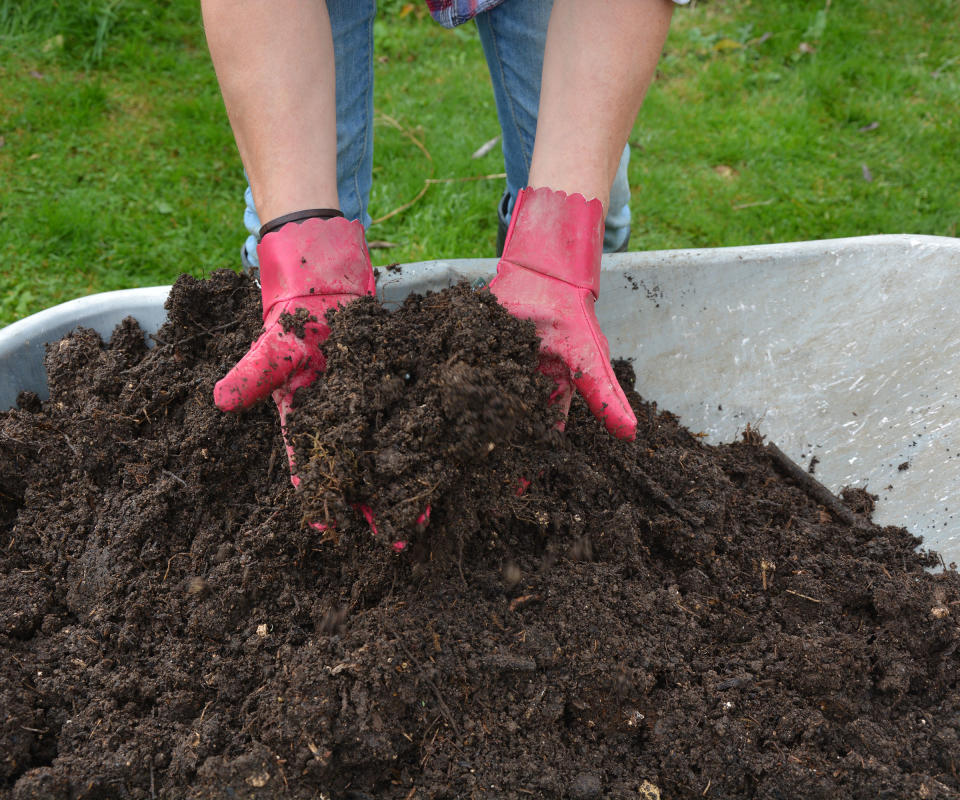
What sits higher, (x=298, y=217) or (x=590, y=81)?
(x=590, y=81)

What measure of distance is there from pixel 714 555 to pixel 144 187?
10.9 feet

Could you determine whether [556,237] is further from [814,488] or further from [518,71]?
[814,488]

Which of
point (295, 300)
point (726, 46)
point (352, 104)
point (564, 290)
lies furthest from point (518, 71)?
point (726, 46)

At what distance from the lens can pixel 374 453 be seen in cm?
139

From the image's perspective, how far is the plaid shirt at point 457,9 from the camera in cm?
216

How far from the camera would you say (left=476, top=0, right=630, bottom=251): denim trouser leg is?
225 cm

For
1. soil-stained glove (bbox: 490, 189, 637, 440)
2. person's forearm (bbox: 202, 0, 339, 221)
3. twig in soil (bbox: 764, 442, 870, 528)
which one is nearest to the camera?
soil-stained glove (bbox: 490, 189, 637, 440)

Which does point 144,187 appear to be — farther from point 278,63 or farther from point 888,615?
point 888,615

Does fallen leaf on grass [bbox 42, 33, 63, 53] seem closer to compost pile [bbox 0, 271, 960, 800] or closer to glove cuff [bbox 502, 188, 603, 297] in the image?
compost pile [bbox 0, 271, 960, 800]

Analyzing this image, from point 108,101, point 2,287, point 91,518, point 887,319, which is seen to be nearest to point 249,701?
point 91,518

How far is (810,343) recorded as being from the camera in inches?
90.0

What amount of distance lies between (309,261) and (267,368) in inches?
11.6

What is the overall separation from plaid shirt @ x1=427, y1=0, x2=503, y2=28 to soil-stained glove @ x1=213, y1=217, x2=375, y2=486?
888 mm

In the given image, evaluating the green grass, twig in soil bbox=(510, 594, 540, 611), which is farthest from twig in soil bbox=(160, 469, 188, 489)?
the green grass
